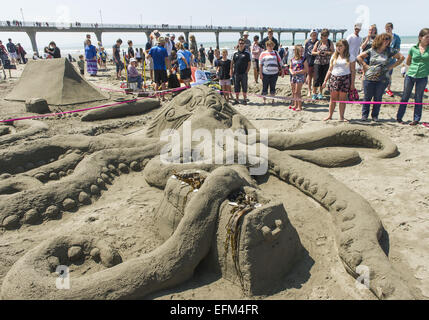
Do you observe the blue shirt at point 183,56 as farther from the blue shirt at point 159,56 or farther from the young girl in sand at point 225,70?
the young girl in sand at point 225,70

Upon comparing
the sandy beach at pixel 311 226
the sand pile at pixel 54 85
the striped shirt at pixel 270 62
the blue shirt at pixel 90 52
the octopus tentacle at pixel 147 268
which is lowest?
the sandy beach at pixel 311 226

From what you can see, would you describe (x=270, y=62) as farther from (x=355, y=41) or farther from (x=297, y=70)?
(x=355, y=41)

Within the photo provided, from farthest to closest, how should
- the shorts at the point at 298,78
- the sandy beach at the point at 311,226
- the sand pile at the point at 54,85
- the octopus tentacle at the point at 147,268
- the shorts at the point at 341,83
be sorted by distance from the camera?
the sand pile at the point at 54,85 < the shorts at the point at 298,78 < the shorts at the point at 341,83 < the sandy beach at the point at 311,226 < the octopus tentacle at the point at 147,268

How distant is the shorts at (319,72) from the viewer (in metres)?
7.23

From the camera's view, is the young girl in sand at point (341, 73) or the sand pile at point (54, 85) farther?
the sand pile at point (54, 85)

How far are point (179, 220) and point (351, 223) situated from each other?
1.57 m

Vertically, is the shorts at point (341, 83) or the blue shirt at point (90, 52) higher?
the blue shirt at point (90, 52)

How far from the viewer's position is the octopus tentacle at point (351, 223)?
7.17ft

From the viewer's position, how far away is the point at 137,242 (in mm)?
2789

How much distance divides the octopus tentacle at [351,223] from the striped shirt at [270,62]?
12.3 feet

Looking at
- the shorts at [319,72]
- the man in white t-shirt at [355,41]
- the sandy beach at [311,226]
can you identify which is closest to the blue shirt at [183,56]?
the shorts at [319,72]

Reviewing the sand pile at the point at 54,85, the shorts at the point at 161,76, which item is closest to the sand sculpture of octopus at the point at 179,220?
the sand pile at the point at 54,85

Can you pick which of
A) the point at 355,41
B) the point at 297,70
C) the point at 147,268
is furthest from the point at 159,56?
the point at 147,268

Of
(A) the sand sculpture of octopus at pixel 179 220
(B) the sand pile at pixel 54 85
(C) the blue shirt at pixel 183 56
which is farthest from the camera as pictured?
(C) the blue shirt at pixel 183 56
